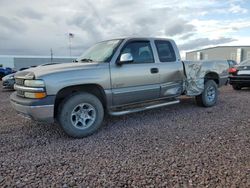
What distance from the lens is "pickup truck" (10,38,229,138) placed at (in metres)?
4.04

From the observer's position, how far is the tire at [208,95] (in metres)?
6.80

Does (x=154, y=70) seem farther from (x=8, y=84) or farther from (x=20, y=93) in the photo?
(x=8, y=84)

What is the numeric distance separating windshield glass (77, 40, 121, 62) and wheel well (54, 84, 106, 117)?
626 millimetres

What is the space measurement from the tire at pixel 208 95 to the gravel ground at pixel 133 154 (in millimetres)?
1127

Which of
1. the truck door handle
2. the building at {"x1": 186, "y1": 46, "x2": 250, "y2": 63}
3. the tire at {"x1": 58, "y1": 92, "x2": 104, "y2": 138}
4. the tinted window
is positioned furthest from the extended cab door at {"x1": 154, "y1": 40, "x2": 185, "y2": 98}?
the building at {"x1": 186, "y1": 46, "x2": 250, "y2": 63}

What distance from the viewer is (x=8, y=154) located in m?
3.65

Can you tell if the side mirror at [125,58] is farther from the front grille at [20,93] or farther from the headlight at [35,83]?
the front grille at [20,93]

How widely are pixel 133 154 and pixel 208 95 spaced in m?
4.19

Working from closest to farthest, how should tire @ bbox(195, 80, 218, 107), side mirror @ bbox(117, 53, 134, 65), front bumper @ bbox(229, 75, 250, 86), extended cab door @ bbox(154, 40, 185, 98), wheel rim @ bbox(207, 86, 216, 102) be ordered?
side mirror @ bbox(117, 53, 134, 65) → extended cab door @ bbox(154, 40, 185, 98) → tire @ bbox(195, 80, 218, 107) → wheel rim @ bbox(207, 86, 216, 102) → front bumper @ bbox(229, 75, 250, 86)

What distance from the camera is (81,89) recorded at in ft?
14.8

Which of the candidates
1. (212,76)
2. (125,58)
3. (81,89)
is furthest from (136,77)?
(212,76)

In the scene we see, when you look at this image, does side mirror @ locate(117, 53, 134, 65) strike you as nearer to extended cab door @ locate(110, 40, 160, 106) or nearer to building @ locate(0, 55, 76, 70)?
extended cab door @ locate(110, 40, 160, 106)

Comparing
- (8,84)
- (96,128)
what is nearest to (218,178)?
(96,128)

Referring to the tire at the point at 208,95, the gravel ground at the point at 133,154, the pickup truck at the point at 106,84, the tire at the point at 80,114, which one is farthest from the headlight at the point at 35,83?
the tire at the point at 208,95
